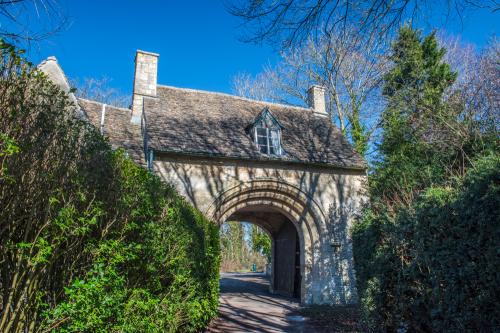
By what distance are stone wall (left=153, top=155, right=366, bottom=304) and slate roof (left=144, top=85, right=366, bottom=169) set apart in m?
0.42

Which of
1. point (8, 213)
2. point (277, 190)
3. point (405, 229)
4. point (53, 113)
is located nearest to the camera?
point (8, 213)

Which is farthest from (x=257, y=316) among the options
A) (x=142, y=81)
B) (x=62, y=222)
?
(x=142, y=81)

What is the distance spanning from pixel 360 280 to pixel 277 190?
16.1ft

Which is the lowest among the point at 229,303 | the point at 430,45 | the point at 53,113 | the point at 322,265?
the point at 229,303

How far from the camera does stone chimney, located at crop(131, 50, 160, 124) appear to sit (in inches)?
518

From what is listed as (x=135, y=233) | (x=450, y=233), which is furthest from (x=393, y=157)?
(x=135, y=233)

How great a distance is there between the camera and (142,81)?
1317 centimetres

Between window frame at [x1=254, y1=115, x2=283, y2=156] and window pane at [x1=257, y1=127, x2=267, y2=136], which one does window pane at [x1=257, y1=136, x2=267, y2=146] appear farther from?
window pane at [x1=257, y1=127, x2=267, y2=136]

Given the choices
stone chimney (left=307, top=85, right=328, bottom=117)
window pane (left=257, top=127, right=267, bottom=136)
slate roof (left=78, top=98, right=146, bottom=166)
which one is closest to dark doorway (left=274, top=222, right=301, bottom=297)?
window pane (left=257, top=127, right=267, bottom=136)

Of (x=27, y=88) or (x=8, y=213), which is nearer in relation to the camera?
(x=8, y=213)

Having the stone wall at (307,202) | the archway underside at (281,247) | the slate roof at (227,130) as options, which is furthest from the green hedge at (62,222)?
the archway underside at (281,247)

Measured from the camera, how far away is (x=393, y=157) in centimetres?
1335

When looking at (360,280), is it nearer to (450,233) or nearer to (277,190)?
(450,233)

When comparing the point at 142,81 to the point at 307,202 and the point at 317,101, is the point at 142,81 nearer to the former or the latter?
the point at 307,202
